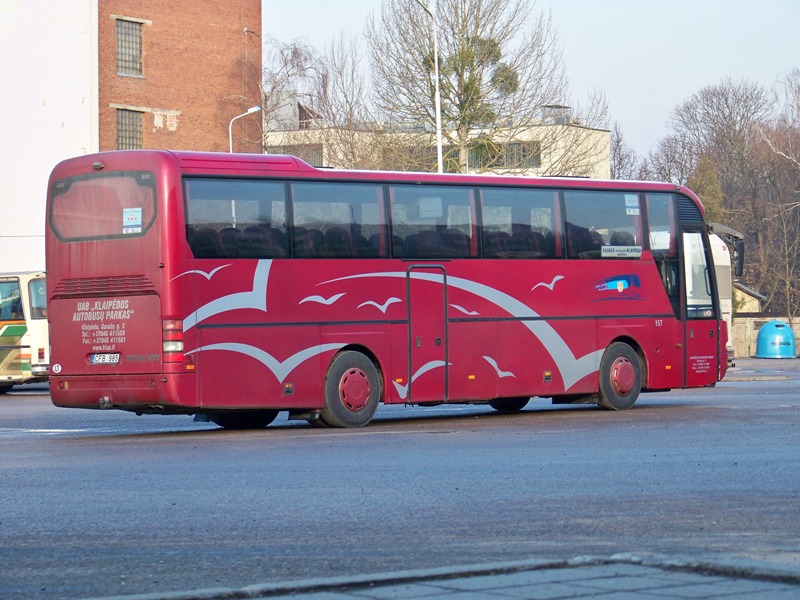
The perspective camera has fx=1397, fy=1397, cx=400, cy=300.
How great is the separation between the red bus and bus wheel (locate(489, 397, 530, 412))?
0.06 metres

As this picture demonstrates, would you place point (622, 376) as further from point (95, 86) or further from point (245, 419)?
point (95, 86)

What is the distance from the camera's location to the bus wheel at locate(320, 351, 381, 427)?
17688 mm

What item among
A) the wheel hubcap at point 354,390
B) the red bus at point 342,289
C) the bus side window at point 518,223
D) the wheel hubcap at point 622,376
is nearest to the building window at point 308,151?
the red bus at point 342,289

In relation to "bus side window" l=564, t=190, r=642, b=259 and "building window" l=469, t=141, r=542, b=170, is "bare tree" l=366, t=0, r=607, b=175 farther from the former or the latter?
"bus side window" l=564, t=190, r=642, b=259

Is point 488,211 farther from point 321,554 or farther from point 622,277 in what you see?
point 321,554

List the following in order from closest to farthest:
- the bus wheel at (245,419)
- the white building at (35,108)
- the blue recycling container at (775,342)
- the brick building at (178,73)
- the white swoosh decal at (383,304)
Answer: the white swoosh decal at (383,304) < the bus wheel at (245,419) < the blue recycling container at (775,342) < the white building at (35,108) < the brick building at (178,73)

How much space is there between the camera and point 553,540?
784cm

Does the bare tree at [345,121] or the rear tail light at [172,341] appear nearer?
the rear tail light at [172,341]

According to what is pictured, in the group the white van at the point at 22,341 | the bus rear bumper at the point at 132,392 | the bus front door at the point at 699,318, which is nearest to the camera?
the bus rear bumper at the point at 132,392

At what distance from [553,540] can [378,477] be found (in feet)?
11.9

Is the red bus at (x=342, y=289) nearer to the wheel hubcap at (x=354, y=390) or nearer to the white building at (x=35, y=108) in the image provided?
the wheel hubcap at (x=354, y=390)

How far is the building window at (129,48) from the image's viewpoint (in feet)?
178

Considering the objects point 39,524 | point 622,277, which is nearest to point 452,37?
point 622,277

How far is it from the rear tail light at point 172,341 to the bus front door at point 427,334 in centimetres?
349
